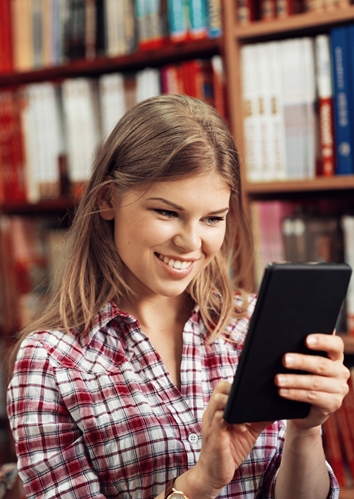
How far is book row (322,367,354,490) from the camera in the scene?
5.31 ft

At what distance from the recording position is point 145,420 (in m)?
0.99

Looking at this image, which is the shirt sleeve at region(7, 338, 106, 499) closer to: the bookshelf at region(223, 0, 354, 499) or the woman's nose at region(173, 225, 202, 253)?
the woman's nose at region(173, 225, 202, 253)

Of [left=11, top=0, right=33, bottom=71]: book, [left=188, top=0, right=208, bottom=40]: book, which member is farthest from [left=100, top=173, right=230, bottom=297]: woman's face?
[left=11, top=0, right=33, bottom=71]: book

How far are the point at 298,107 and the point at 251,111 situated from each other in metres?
0.12

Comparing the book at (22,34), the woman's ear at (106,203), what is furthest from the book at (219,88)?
the woman's ear at (106,203)

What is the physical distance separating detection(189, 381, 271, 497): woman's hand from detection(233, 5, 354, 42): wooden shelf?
1060 mm

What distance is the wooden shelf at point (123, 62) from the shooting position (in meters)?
1.72

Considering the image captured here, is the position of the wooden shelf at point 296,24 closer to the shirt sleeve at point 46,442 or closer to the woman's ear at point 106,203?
the woman's ear at point 106,203

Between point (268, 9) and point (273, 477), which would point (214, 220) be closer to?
point (273, 477)

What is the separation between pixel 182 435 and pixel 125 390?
0.11m

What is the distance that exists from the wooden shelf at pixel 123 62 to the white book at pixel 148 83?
32 mm

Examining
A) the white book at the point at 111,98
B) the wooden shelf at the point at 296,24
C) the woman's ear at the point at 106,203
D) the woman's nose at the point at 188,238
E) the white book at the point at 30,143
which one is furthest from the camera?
the white book at the point at 30,143

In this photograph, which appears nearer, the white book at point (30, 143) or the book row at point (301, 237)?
the book row at point (301, 237)

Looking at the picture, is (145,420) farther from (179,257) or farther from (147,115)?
(147,115)
